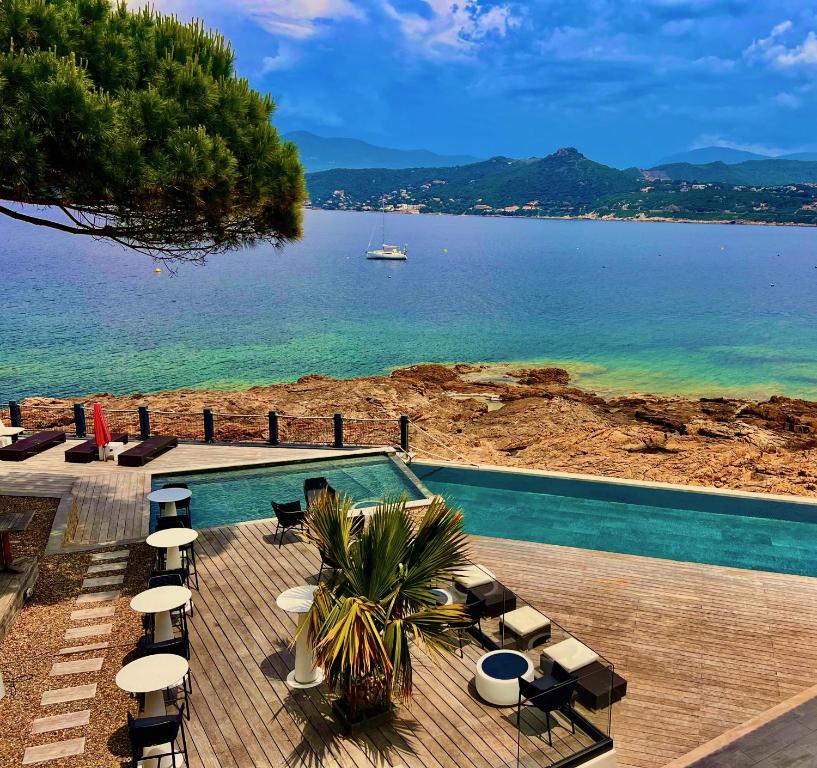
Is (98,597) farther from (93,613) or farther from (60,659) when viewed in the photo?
(60,659)

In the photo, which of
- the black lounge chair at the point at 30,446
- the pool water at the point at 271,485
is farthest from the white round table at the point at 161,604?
the black lounge chair at the point at 30,446

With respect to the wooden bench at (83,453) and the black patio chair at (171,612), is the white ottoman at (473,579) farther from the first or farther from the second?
the wooden bench at (83,453)

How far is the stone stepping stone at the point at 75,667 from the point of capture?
7.25m

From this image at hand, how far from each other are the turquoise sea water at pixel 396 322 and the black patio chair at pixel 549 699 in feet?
92.5

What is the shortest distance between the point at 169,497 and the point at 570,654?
653cm

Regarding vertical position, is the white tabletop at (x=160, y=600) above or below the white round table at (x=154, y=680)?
above

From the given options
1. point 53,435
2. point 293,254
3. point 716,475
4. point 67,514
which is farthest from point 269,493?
point 293,254

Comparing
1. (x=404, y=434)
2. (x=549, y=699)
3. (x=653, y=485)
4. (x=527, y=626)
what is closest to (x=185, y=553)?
(x=527, y=626)

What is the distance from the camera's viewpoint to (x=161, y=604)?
7016 millimetres

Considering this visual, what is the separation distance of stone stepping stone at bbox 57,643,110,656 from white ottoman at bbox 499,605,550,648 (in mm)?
4652

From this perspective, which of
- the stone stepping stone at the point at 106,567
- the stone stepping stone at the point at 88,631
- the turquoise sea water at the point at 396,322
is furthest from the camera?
the turquoise sea water at the point at 396,322

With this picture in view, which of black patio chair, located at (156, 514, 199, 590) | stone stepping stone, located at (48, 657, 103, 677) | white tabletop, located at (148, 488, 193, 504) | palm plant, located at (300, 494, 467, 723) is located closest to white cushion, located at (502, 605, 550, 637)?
palm plant, located at (300, 494, 467, 723)

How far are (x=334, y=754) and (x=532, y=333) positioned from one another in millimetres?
44566

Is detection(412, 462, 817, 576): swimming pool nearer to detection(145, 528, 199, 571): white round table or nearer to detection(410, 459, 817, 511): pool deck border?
detection(410, 459, 817, 511): pool deck border
